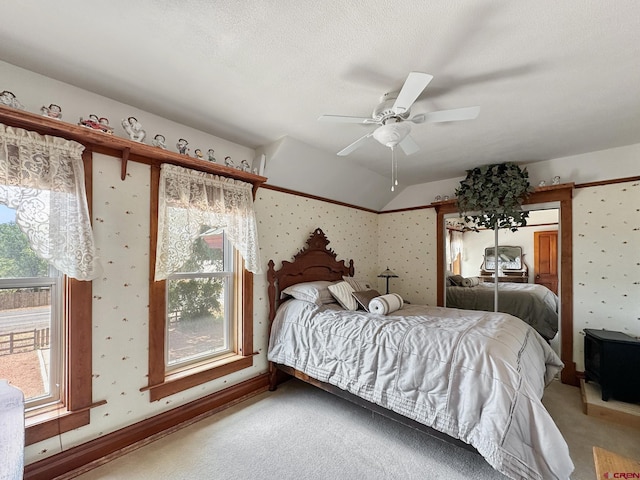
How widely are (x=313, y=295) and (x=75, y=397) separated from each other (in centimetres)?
197

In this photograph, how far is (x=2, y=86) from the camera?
1.70 metres

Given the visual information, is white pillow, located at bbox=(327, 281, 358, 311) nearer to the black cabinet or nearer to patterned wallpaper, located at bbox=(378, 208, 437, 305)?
patterned wallpaper, located at bbox=(378, 208, 437, 305)

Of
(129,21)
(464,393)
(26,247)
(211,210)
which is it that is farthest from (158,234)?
(464,393)

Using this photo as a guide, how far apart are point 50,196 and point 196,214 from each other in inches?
36.4

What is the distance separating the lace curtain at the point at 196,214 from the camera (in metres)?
2.29

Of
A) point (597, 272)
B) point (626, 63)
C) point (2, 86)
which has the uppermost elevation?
point (626, 63)

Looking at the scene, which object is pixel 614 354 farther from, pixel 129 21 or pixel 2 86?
pixel 2 86

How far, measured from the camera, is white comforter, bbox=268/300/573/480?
5.17ft

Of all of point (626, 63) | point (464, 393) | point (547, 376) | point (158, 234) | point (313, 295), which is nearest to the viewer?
point (626, 63)

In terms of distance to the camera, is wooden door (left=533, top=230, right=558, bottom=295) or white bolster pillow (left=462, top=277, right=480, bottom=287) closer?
wooden door (left=533, top=230, right=558, bottom=295)

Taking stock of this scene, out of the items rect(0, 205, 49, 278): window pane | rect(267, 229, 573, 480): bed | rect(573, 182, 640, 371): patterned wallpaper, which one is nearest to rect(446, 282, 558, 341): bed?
rect(573, 182, 640, 371): patterned wallpaper

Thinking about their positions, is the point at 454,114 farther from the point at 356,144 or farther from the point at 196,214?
the point at 196,214

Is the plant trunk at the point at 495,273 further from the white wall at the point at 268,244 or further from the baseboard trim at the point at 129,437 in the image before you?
the baseboard trim at the point at 129,437

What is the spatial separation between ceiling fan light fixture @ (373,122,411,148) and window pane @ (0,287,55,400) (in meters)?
2.44
